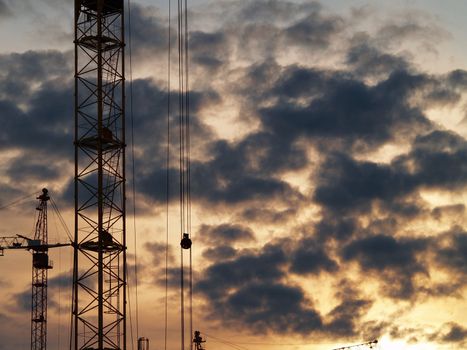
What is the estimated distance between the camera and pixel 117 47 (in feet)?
320

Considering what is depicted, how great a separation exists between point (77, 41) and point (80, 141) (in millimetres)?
9667

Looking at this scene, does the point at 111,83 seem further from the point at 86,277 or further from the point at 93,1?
the point at 86,277

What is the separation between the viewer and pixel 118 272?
94688mm

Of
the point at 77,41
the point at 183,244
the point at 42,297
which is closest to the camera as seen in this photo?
the point at 183,244

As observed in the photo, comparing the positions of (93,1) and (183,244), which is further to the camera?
(93,1)

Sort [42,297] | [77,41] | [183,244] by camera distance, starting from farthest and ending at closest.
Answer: [42,297] < [77,41] < [183,244]

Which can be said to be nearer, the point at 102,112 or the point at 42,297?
the point at 102,112

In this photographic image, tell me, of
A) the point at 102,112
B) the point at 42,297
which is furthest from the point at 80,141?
the point at 42,297

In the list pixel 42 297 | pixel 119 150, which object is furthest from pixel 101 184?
pixel 42 297

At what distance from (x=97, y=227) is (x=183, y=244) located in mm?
8608

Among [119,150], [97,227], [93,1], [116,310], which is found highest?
[93,1]

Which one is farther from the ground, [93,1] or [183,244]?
[93,1]

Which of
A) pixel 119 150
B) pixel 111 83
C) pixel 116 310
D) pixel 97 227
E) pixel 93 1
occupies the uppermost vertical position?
pixel 93 1

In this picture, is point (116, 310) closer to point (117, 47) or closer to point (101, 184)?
point (101, 184)
